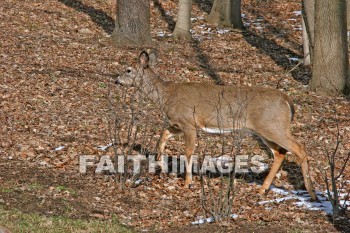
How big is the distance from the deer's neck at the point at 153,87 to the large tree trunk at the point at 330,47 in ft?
16.6

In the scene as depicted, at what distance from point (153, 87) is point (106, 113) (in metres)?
2.63

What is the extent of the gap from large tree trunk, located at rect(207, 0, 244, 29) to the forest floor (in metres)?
0.43

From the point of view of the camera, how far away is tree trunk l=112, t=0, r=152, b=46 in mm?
18172

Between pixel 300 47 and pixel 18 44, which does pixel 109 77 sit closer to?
pixel 18 44

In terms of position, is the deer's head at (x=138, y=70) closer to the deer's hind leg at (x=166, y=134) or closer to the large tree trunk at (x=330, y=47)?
the deer's hind leg at (x=166, y=134)

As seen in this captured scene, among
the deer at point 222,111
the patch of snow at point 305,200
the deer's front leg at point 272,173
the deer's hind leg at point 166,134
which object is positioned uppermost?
the deer at point 222,111

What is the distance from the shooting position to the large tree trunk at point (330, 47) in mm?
14406

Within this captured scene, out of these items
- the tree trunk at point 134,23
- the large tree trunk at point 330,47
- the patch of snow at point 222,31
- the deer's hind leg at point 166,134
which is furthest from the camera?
the patch of snow at point 222,31

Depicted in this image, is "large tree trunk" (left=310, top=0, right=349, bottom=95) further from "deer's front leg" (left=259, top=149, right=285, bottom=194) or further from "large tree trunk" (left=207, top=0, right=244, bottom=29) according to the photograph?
"large tree trunk" (left=207, top=0, right=244, bottom=29)

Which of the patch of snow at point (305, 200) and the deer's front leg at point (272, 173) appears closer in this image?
the patch of snow at point (305, 200)

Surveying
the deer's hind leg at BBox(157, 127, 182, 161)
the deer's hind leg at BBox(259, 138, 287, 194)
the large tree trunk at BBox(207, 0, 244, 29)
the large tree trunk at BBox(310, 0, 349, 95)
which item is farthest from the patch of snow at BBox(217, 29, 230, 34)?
the deer's hind leg at BBox(259, 138, 287, 194)

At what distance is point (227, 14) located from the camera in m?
22.6

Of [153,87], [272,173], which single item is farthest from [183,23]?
[272,173]

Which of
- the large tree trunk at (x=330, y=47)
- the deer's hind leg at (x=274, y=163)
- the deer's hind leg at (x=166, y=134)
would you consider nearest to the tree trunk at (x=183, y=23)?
the large tree trunk at (x=330, y=47)
